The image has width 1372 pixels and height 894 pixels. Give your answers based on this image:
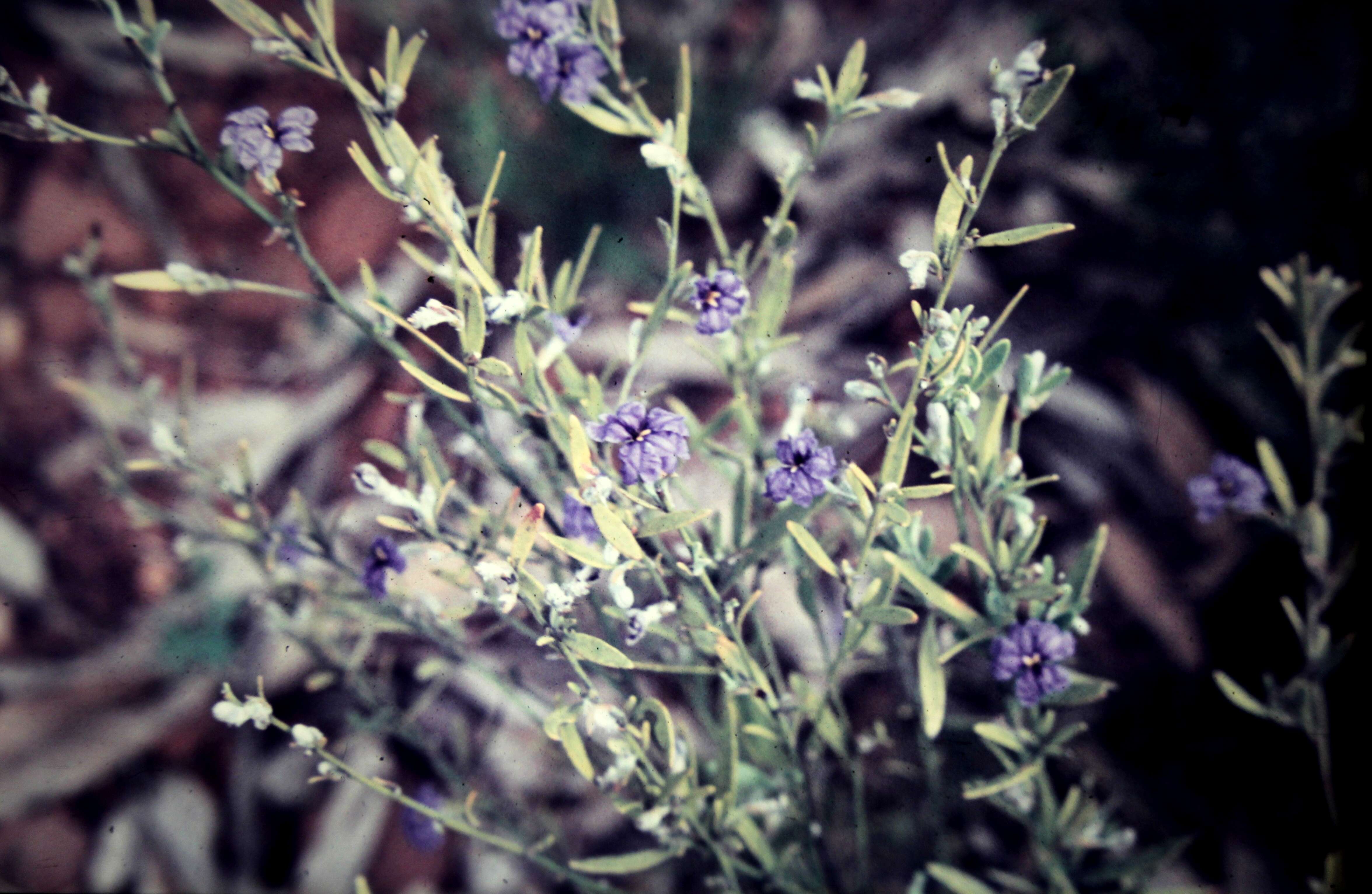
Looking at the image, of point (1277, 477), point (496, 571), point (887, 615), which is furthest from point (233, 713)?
point (1277, 477)

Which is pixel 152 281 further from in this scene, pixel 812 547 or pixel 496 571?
pixel 812 547

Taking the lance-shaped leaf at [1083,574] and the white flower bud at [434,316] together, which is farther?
the lance-shaped leaf at [1083,574]

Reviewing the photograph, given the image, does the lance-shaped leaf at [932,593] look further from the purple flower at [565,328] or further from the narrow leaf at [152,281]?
the narrow leaf at [152,281]

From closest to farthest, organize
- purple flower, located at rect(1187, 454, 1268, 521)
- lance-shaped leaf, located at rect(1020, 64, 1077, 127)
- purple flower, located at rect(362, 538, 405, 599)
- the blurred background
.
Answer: lance-shaped leaf, located at rect(1020, 64, 1077, 127)
purple flower, located at rect(362, 538, 405, 599)
purple flower, located at rect(1187, 454, 1268, 521)
the blurred background

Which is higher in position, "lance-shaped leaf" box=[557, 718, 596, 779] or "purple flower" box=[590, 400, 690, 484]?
"purple flower" box=[590, 400, 690, 484]

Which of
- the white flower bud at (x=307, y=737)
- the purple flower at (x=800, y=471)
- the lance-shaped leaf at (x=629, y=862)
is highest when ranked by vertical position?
the purple flower at (x=800, y=471)

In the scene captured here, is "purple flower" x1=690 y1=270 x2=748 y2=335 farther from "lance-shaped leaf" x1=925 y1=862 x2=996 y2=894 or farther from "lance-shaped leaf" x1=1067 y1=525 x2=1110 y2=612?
"lance-shaped leaf" x1=925 y1=862 x2=996 y2=894

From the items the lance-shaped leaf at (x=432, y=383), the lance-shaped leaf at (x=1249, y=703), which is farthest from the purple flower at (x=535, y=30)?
the lance-shaped leaf at (x=1249, y=703)

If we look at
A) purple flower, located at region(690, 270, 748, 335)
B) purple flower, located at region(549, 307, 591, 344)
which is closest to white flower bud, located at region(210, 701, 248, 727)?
purple flower, located at region(549, 307, 591, 344)
